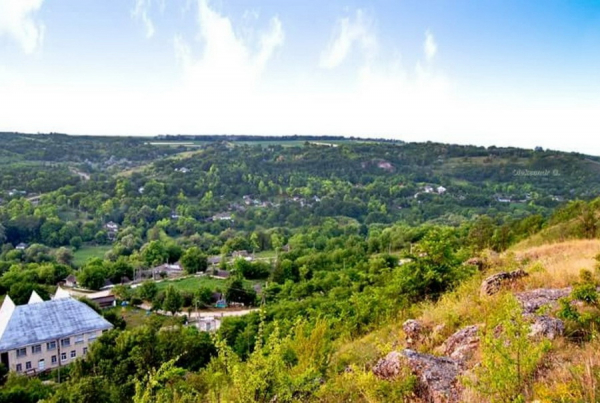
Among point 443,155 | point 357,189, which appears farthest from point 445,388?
point 443,155

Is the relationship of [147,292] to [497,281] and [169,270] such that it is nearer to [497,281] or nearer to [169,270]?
[169,270]

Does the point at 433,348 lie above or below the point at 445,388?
below

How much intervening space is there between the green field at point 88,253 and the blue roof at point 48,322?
32.2 metres

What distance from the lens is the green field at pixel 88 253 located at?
58897mm

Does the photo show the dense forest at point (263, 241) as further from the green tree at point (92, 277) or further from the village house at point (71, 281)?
the village house at point (71, 281)

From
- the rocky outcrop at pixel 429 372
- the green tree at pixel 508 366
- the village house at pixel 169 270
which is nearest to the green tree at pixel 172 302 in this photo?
the village house at pixel 169 270

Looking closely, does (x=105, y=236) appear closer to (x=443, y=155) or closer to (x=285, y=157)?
(x=285, y=157)

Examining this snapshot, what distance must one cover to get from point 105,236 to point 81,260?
42.2 ft

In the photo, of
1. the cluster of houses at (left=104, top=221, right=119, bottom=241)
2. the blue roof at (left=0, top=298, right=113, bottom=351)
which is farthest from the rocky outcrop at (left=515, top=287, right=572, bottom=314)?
the cluster of houses at (left=104, top=221, right=119, bottom=241)

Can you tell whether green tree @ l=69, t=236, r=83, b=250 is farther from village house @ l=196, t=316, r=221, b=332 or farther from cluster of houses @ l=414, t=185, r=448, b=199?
cluster of houses @ l=414, t=185, r=448, b=199

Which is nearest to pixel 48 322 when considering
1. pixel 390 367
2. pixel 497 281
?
pixel 497 281

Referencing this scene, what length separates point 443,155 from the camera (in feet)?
410

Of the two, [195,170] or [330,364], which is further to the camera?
[195,170]

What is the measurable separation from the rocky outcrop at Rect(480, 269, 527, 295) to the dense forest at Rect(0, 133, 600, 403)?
3.61 ft
